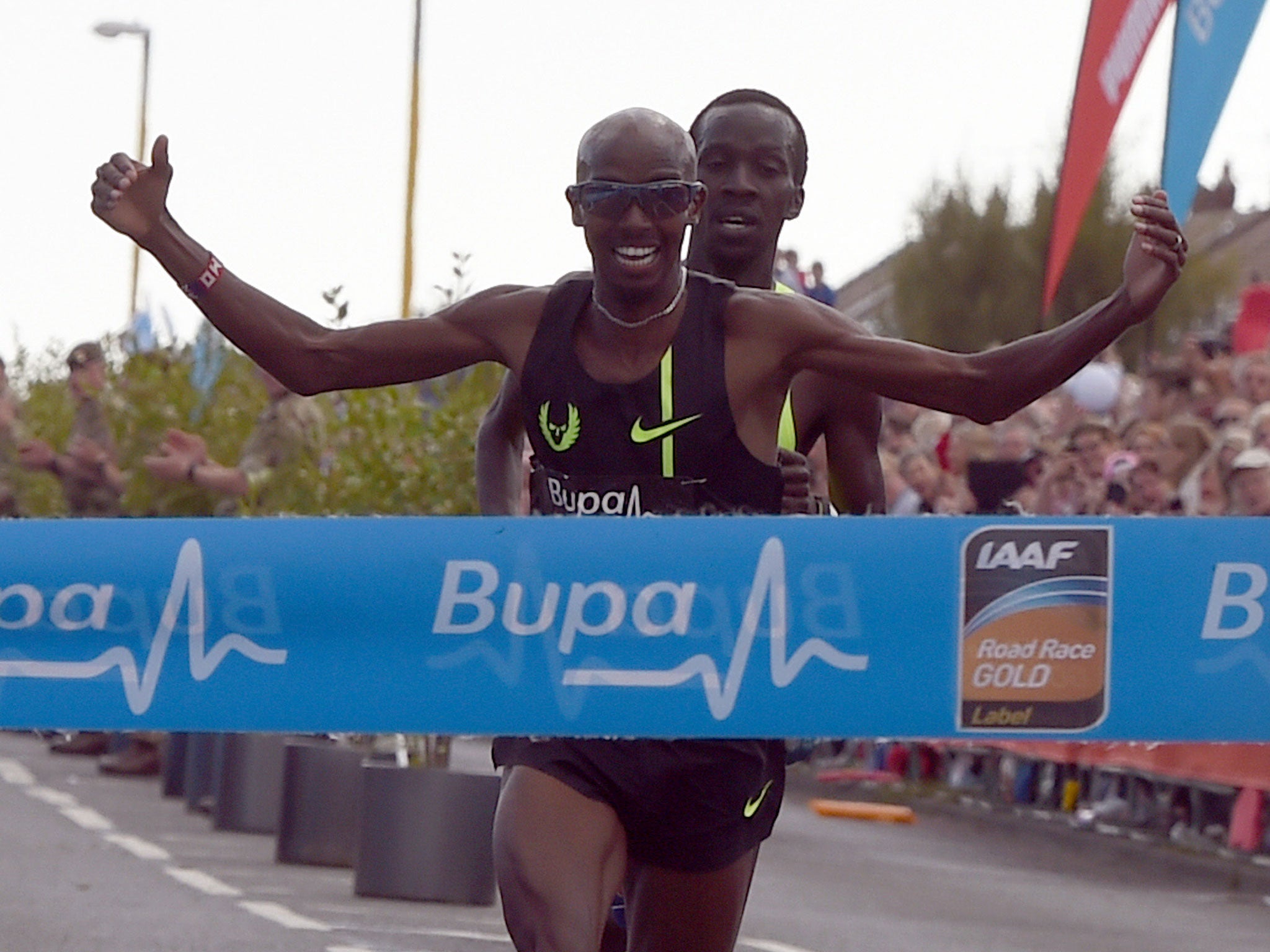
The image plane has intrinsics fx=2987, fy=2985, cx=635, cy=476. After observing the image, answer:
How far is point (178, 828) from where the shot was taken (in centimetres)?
1408

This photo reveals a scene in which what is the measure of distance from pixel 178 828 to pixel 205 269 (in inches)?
351

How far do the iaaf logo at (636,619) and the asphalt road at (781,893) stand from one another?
156 inches

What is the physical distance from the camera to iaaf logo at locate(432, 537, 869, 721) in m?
5.77

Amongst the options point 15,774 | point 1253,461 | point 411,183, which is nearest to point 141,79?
point 411,183

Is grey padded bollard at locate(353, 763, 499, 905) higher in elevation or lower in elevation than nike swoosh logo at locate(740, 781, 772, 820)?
lower

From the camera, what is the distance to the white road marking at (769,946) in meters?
9.92

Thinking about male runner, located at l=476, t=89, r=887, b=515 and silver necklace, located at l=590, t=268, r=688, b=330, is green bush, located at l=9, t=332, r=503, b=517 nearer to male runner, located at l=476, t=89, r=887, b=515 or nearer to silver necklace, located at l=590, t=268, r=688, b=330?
male runner, located at l=476, t=89, r=887, b=515

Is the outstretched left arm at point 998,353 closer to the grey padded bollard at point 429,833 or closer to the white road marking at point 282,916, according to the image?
the white road marking at point 282,916

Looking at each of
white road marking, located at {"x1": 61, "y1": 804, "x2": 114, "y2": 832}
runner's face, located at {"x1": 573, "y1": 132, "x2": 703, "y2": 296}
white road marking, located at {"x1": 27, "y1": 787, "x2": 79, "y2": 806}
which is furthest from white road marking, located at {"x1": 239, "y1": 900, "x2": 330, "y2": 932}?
runner's face, located at {"x1": 573, "y1": 132, "x2": 703, "y2": 296}

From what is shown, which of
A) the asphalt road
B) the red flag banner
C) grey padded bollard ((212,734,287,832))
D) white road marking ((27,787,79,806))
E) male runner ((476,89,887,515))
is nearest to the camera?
male runner ((476,89,887,515))

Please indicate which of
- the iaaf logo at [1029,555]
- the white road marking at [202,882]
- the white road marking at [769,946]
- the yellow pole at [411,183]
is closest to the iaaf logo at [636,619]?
the iaaf logo at [1029,555]

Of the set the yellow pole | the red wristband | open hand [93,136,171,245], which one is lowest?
the red wristband

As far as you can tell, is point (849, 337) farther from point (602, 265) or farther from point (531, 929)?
point (531, 929)

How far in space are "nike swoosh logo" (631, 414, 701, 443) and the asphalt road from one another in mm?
4496
